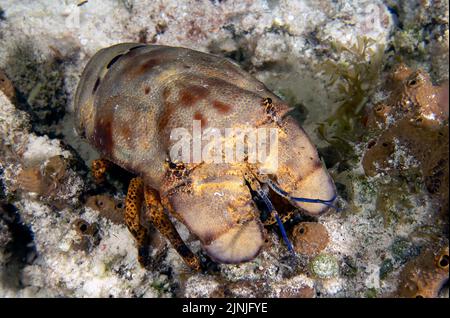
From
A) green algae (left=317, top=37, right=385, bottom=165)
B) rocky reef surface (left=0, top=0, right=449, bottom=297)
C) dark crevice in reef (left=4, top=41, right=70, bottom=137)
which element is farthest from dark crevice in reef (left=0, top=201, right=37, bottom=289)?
green algae (left=317, top=37, right=385, bottom=165)

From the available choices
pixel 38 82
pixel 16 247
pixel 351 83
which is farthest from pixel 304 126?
pixel 16 247

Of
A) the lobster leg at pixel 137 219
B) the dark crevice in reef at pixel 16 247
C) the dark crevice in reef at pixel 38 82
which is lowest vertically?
A: the dark crevice in reef at pixel 16 247

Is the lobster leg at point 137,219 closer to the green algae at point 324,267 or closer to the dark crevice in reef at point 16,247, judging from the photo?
the dark crevice in reef at point 16,247

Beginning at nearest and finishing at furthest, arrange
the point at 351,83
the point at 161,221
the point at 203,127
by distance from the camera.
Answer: the point at 203,127
the point at 161,221
the point at 351,83

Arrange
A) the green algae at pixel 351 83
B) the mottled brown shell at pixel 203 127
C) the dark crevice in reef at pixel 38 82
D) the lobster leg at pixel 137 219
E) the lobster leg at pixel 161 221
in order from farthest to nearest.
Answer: the dark crevice in reef at pixel 38 82 < the green algae at pixel 351 83 < the lobster leg at pixel 137 219 < the lobster leg at pixel 161 221 < the mottled brown shell at pixel 203 127

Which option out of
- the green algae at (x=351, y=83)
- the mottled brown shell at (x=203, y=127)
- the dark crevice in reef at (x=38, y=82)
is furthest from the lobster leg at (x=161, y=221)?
the dark crevice in reef at (x=38, y=82)

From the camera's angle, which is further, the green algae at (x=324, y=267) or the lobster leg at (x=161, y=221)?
the lobster leg at (x=161, y=221)

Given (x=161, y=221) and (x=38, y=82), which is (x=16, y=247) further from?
(x=161, y=221)
